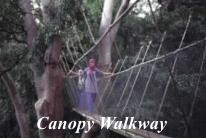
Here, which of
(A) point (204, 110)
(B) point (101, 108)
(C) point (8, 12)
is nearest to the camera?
(A) point (204, 110)

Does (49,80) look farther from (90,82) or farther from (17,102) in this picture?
(17,102)

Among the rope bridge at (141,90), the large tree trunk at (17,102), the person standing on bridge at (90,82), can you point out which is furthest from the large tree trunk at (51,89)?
the large tree trunk at (17,102)

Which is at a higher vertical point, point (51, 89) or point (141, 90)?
point (141, 90)

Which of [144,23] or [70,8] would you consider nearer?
[70,8]

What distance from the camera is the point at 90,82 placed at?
17.0 feet

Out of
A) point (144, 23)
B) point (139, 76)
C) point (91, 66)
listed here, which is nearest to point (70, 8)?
point (91, 66)

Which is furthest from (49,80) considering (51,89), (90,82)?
(90,82)

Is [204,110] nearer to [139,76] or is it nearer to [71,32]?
[139,76]

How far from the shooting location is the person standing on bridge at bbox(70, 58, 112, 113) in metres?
5.14

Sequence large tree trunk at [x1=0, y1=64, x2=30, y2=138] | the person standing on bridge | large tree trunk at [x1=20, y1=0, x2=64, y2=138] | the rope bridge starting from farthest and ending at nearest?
large tree trunk at [x1=0, y1=64, x2=30, y2=138] → large tree trunk at [x1=20, y1=0, x2=64, y2=138] → the person standing on bridge → the rope bridge

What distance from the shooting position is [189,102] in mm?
3092

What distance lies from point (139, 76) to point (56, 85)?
2.04 m

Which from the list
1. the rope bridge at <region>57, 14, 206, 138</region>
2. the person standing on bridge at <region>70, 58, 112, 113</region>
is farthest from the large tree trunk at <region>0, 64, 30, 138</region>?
the rope bridge at <region>57, 14, 206, 138</region>

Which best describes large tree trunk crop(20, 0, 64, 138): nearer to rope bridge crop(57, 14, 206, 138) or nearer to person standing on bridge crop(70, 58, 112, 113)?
person standing on bridge crop(70, 58, 112, 113)
